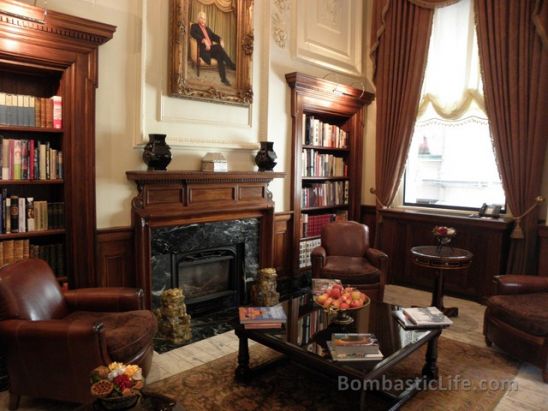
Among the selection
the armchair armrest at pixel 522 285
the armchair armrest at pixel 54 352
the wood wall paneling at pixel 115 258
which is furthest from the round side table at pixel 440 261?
the armchair armrest at pixel 54 352

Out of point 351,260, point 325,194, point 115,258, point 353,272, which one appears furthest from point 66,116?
point 325,194

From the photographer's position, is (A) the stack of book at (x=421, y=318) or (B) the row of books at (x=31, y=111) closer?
(A) the stack of book at (x=421, y=318)

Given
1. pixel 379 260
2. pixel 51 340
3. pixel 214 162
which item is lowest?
pixel 51 340

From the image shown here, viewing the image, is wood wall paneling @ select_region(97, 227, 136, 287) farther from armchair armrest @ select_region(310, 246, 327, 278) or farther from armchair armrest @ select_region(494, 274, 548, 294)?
armchair armrest @ select_region(494, 274, 548, 294)

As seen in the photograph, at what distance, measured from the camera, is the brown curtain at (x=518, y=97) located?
3965 millimetres

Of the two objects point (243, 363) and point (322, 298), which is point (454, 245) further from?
point (243, 363)

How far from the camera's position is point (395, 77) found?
5047mm

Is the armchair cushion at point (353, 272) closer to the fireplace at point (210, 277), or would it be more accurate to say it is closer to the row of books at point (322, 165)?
the fireplace at point (210, 277)

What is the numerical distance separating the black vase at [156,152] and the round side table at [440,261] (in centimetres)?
243

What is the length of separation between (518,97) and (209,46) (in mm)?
3017

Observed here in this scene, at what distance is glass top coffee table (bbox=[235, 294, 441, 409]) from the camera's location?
216 centimetres

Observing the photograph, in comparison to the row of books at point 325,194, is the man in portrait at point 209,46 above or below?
above

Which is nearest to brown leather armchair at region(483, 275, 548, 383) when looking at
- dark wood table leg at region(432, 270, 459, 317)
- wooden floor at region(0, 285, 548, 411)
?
wooden floor at region(0, 285, 548, 411)

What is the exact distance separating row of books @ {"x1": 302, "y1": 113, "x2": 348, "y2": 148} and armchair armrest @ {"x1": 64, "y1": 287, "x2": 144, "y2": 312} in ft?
9.03
